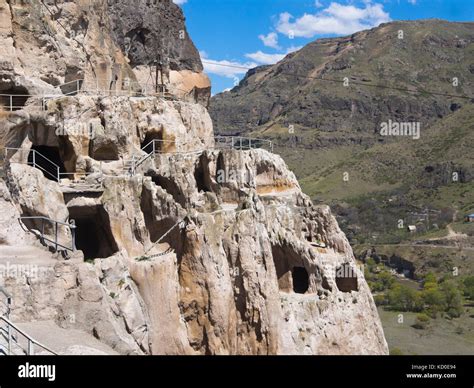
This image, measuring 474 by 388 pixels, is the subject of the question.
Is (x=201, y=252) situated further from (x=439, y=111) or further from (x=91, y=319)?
(x=439, y=111)

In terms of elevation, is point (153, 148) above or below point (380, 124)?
below

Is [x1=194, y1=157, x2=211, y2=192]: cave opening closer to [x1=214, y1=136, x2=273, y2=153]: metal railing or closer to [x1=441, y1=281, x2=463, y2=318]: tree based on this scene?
[x1=214, y1=136, x2=273, y2=153]: metal railing

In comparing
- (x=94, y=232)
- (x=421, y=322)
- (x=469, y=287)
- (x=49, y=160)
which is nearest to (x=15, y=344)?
(x=94, y=232)

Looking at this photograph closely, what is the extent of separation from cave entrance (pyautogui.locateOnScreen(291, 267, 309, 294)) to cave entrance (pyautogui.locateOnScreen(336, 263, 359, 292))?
1.36 metres

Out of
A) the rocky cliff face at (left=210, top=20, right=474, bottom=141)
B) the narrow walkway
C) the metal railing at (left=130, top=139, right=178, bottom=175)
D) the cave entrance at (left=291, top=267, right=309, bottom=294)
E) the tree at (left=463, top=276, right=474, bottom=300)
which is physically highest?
the rocky cliff face at (left=210, top=20, right=474, bottom=141)

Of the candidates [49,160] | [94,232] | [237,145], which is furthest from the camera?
[237,145]

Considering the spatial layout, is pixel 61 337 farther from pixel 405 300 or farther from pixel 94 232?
pixel 405 300

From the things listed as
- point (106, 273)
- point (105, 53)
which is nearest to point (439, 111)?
point (105, 53)

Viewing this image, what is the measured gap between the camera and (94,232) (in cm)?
2375

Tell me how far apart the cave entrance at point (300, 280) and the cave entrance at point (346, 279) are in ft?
4.46

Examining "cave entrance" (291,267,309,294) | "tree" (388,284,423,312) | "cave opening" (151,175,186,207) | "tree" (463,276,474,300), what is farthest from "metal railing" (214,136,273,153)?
"tree" (463,276,474,300)

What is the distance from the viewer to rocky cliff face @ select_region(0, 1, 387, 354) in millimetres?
20375

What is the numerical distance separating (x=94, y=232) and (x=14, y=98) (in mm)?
5935
